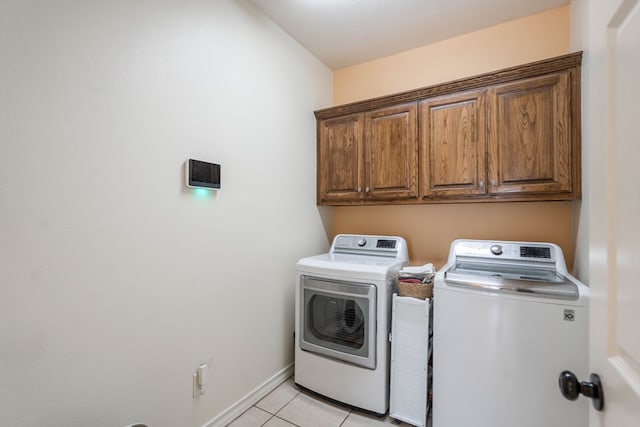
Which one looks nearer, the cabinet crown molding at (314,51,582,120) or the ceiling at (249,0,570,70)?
the cabinet crown molding at (314,51,582,120)

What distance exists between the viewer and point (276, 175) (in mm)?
2180

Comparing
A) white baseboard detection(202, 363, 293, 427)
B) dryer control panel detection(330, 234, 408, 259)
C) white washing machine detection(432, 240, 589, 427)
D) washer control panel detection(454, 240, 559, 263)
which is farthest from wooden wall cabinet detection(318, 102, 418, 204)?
white baseboard detection(202, 363, 293, 427)

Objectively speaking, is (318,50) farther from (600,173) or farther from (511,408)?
(511,408)

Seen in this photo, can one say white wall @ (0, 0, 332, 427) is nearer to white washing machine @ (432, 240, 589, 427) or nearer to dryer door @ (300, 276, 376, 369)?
dryer door @ (300, 276, 376, 369)

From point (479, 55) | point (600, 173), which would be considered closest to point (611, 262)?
point (600, 173)

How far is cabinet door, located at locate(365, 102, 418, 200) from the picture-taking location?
219cm

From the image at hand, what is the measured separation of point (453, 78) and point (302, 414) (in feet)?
8.80

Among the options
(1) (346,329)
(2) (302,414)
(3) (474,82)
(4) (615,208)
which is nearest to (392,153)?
(3) (474,82)

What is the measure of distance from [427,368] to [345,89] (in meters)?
2.45

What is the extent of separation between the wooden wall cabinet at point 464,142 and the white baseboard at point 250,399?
1.44m

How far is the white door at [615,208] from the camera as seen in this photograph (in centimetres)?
50

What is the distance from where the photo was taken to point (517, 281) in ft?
4.92

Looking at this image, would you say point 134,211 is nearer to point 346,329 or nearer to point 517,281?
point 346,329

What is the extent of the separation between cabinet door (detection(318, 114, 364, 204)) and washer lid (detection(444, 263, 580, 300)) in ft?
3.38
